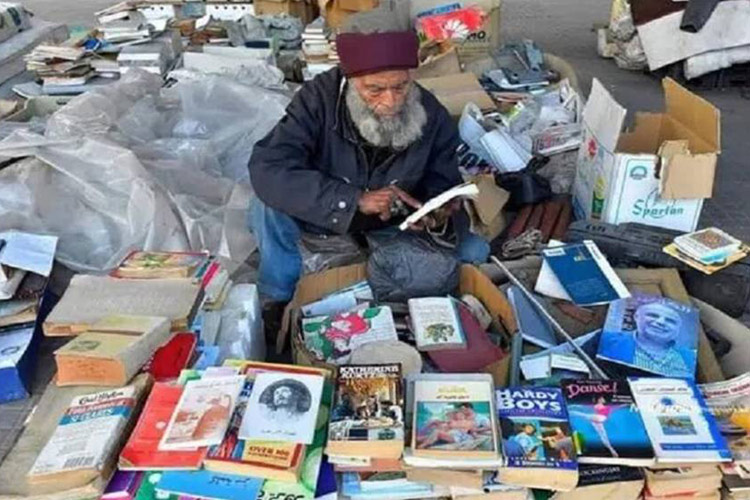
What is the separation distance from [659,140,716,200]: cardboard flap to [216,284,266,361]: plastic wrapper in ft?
4.66

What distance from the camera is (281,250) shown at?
2385 mm

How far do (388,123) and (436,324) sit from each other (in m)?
0.60

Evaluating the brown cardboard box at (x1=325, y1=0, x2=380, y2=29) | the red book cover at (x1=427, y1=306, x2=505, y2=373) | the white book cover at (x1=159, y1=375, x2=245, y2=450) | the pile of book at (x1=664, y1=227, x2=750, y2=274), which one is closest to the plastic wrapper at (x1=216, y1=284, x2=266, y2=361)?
the white book cover at (x1=159, y1=375, x2=245, y2=450)

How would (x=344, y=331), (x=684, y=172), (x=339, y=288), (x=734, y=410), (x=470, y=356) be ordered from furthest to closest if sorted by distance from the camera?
(x=684, y=172) < (x=339, y=288) < (x=344, y=331) < (x=470, y=356) < (x=734, y=410)

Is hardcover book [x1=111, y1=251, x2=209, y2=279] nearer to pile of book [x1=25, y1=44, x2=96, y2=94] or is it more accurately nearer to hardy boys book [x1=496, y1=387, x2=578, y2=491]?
hardy boys book [x1=496, y1=387, x2=578, y2=491]

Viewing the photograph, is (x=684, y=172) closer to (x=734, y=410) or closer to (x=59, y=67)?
(x=734, y=410)

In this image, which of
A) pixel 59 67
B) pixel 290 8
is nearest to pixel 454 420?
pixel 59 67

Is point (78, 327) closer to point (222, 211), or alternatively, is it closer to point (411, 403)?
point (411, 403)

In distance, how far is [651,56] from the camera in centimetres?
501

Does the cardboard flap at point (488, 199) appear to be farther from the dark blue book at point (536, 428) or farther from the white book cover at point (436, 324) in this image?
the dark blue book at point (536, 428)

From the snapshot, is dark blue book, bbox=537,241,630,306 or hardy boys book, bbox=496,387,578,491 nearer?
hardy boys book, bbox=496,387,578,491

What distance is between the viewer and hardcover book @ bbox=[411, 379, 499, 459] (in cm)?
138

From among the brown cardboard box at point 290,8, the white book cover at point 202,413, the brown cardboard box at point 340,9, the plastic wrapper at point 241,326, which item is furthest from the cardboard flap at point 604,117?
the brown cardboard box at point 290,8

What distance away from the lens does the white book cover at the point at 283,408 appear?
1.40 meters
